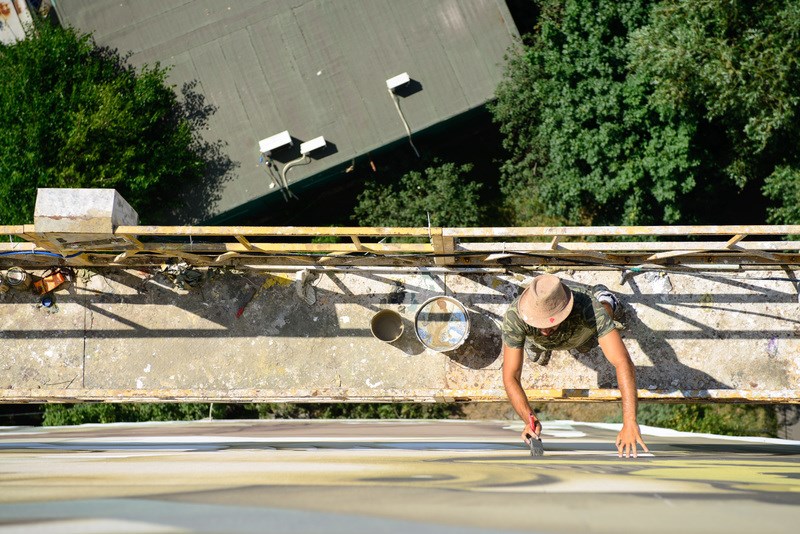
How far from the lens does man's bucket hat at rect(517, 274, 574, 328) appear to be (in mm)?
7262

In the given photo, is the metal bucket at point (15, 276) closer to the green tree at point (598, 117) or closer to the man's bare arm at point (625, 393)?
the man's bare arm at point (625, 393)

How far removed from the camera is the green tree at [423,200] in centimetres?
1548

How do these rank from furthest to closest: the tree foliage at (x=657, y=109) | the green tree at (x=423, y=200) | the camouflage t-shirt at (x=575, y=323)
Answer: the green tree at (x=423, y=200) < the tree foliage at (x=657, y=109) < the camouflage t-shirt at (x=575, y=323)

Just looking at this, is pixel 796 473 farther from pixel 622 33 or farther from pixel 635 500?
pixel 622 33

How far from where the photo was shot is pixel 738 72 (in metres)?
12.1

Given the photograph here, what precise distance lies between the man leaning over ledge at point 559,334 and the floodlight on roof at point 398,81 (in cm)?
798

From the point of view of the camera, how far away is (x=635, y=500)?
3.63m

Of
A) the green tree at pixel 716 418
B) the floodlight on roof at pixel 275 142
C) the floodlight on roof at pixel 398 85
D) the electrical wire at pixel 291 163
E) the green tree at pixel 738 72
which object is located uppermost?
the floodlight on roof at pixel 398 85

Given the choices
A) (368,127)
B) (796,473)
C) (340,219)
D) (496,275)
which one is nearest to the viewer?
(796,473)

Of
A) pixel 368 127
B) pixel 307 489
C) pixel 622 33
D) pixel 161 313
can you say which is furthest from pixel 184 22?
pixel 307 489

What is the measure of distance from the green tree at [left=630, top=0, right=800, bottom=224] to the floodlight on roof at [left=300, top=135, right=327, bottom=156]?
6.39 meters

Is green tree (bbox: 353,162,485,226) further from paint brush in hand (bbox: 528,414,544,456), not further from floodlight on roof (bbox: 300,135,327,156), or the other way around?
paint brush in hand (bbox: 528,414,544,456)

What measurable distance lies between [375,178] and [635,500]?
12.9 meters

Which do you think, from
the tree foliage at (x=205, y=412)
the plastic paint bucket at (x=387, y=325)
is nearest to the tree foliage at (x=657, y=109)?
the tree foliage at (x=205, y=412)
